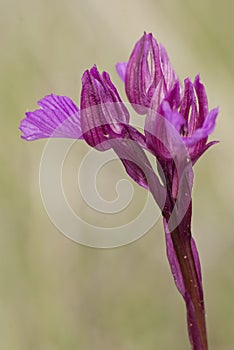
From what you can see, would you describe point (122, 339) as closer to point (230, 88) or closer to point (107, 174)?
point (107, 174)

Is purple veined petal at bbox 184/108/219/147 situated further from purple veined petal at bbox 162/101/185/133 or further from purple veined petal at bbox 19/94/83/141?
purple veined petal at bbox 19/94/83/141

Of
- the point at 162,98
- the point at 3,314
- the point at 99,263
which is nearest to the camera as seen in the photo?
the point at 162,98

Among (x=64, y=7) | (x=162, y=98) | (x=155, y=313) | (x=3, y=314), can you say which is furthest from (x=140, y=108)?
(x=64, y=7)

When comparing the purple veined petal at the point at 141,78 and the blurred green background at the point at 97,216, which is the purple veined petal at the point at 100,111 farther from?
the blurred green background at the point at 97,216

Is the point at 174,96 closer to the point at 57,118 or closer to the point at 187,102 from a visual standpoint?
the point at 187,102

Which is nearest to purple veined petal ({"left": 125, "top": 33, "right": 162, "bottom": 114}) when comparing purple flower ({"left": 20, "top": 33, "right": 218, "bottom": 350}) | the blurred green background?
purple flower ({"left": 20, "top": 33, "right": 218, "bottom": 350})

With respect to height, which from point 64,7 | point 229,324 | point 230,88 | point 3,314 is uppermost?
point 64,7

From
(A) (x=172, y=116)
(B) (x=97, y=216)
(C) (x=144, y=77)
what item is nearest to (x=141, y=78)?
(C) (x=144, y=77)
